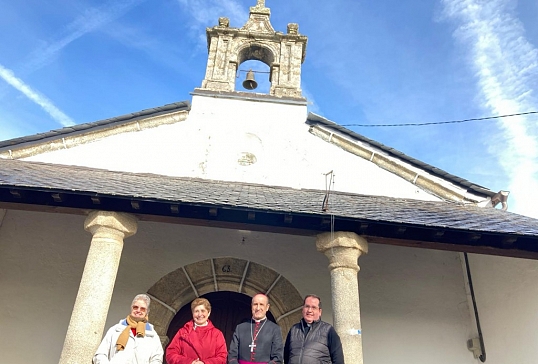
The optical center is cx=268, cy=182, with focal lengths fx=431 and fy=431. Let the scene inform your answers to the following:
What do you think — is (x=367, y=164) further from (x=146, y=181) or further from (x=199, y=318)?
(x=199, y=318)

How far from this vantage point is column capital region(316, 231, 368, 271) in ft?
13.8

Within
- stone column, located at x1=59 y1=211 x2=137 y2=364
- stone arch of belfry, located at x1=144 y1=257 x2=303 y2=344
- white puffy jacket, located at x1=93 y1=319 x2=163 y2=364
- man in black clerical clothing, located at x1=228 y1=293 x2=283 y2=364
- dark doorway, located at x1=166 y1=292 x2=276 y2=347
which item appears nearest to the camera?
white puffy jacket, located at x1=93 y1=319 x2=163 y2=364

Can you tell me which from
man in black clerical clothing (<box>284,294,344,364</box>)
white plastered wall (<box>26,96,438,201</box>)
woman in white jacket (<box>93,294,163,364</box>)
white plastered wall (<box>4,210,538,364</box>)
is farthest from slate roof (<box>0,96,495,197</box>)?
woman in white jacket (<box>93,294,163,364</box>)

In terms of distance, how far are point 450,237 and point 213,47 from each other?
5.39 meters

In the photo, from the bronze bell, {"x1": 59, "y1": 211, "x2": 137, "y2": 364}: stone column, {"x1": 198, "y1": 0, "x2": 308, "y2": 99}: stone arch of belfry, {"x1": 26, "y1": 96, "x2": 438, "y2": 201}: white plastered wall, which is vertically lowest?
{"x1": 59, "y1": 211, "x2": 137, "y2": 364}: stone column

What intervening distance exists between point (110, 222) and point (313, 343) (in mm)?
2297

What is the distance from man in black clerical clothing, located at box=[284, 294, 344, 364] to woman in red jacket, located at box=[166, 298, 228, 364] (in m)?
0.52

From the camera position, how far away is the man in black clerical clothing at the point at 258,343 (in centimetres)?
306

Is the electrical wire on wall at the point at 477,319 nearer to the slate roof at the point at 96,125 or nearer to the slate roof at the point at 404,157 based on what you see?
the slate roof at the point at 404,157

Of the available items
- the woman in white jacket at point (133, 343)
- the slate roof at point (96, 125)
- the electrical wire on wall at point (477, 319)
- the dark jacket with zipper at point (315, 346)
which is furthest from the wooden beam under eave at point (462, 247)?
the slate roof at point (96, 125)

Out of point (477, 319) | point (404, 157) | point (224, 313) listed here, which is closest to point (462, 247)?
point (477, 319)

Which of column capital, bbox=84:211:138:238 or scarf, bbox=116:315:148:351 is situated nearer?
scarf, bbox=116:315:148:351

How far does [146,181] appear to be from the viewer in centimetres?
536

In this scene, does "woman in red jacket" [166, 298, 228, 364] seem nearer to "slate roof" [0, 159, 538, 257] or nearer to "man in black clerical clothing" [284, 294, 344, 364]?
"man in black clerical clothing" [284, 294, 344, 364]
